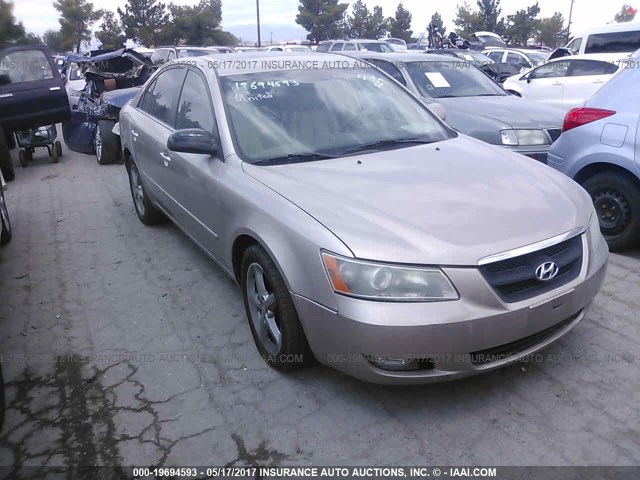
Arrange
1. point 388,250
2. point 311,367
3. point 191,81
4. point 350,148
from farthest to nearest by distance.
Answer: point 191,81, point 350,148, point 311,367, point 388,250

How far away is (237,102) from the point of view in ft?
11.2

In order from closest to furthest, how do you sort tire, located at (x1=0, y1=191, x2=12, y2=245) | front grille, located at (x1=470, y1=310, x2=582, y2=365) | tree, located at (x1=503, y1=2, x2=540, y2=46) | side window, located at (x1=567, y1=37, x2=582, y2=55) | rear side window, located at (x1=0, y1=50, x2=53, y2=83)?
front grille, located at (x1=470, y1=310, x2=582, y2=365), tire, located at (x1=0, y1=191, x2=12, y2=245), rear side window, located at (x1=0, y1=50, x2=53, y2=83), side window, located at (x1=567, y1=37, x2=582, y2=55), tree, located at (x1=503, y1=2, x2=540, y2=46)

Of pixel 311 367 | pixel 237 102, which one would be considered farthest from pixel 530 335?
pixel 237 102

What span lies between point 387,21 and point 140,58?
171 feet

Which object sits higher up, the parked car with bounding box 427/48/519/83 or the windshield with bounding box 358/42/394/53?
the windshield with bounding box 358/42/394/53

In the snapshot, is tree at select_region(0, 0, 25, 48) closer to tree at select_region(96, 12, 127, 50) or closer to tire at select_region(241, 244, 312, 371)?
tire at select_region(241, 244, 312, 371)

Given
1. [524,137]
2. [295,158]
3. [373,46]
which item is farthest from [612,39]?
[295,158]

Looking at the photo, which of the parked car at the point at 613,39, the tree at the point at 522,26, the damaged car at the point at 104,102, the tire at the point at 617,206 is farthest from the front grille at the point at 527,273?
the tree at the point at 522,26

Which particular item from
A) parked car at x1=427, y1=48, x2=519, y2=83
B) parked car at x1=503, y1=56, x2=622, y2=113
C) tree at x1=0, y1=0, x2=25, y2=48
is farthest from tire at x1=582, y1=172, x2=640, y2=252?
parked car at x1=427, y1=48, x2=519, y2=83

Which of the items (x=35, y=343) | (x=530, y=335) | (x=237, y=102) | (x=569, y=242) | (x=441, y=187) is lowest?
(x=35, y=343)

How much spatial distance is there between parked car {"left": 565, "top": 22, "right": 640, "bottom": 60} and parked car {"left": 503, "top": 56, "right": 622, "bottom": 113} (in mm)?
756

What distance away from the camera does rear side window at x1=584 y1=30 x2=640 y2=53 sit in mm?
10741

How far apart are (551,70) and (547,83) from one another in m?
0.37

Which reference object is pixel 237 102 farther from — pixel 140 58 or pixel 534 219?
pixel 140 58
